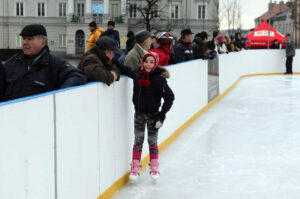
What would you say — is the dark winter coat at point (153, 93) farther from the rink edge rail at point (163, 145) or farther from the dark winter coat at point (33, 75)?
the dark winter coat at point (33, 75)

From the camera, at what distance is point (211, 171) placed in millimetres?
6141

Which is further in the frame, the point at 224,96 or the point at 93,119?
the point at 224,96

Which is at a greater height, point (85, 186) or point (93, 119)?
point (93, 119)

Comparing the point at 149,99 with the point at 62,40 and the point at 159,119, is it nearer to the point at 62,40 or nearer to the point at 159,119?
the point at 159,119

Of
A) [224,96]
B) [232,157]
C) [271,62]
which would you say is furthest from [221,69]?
[271,62]

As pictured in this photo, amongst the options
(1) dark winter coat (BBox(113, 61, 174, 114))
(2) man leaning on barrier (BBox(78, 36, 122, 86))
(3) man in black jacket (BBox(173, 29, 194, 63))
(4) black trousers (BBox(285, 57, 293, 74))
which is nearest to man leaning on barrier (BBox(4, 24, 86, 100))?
(2) man leaning on barrier (BBox(78, 36, 122, 86))

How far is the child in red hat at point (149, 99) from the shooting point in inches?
207

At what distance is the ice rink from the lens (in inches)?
208

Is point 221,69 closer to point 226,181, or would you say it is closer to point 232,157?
point 232,157

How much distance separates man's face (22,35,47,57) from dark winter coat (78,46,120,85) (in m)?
0.75

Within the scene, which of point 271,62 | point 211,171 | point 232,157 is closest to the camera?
point 211,171

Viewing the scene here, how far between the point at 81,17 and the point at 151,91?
174 ft

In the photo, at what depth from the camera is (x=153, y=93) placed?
5332mm

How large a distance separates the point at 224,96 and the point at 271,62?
32.6ft
